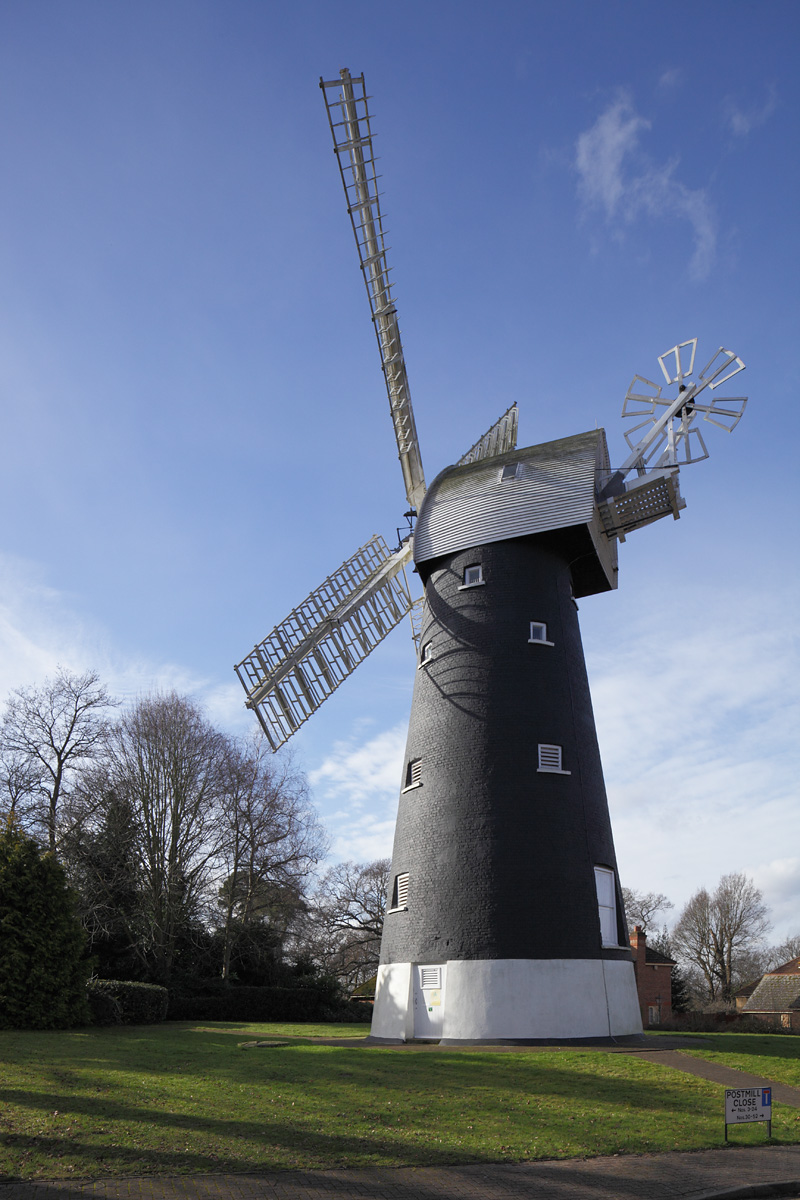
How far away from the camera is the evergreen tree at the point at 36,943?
20281 millimetres

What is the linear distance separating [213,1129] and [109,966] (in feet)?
82.4

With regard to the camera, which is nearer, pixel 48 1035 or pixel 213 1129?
pixel 213 1129

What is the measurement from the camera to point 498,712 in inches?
803

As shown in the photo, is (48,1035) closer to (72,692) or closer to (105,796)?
(105,796)

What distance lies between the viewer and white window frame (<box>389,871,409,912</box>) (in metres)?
20.4

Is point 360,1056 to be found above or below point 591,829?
below

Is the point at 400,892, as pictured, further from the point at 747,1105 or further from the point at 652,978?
the point at 652,978

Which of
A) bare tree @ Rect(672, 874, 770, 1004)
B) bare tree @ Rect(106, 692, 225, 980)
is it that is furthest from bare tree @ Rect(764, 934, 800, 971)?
bare tree @ Rect(106, 692, 225, 980)

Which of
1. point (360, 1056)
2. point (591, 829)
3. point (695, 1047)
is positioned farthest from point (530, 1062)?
point (591, 829)

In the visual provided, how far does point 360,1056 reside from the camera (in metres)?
16.1

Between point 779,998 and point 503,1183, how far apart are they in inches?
1935

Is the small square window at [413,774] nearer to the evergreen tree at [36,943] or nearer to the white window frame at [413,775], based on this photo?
the white window frame at [413,775]

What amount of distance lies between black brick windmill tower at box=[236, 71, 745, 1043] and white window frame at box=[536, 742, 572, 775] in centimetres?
5

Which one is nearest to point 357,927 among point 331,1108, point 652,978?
point 652,978
